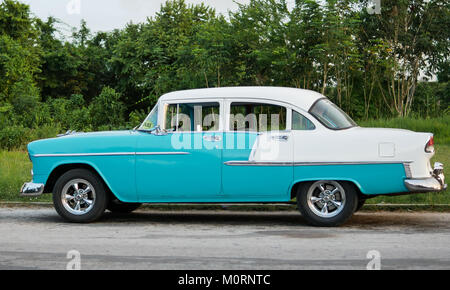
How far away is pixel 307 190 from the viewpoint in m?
9.34

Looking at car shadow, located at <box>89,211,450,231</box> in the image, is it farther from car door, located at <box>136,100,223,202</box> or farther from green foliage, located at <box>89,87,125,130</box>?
green foliage, located at <box>89,87,125,130</box>

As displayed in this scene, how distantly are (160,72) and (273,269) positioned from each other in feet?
82.7

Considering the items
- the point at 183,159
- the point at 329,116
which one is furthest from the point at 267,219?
the point at 329,116

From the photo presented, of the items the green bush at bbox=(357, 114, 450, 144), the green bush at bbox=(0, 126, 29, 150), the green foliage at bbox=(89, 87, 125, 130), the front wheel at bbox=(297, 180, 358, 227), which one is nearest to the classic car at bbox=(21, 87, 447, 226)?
the front wheel at bbox=(297, 180, 358, 227)

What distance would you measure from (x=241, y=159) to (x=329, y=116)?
4.53 ft

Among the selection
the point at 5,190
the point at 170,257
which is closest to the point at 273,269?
the point at 170,257

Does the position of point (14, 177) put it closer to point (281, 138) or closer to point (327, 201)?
point (281, 138)

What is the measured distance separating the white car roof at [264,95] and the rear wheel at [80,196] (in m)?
1.63

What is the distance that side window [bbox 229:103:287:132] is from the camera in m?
9.48

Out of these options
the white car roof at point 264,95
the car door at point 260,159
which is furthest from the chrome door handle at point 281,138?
the white car roof at point 264,95

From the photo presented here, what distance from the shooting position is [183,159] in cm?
961

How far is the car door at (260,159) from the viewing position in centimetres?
935
